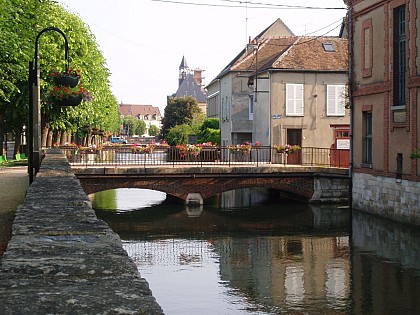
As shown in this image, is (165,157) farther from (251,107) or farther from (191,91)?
(191,91)

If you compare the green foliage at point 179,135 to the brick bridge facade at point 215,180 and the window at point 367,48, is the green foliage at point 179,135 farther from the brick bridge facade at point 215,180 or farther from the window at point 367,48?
the window at point 367,48

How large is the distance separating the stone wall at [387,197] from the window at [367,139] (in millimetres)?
687

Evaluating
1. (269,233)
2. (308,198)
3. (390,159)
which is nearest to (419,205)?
(390,159)

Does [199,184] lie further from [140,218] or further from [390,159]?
[390,159]

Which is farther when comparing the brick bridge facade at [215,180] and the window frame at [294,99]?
the window frame at [294,99]

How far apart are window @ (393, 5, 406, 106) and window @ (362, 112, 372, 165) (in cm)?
278

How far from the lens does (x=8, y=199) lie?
14531mm

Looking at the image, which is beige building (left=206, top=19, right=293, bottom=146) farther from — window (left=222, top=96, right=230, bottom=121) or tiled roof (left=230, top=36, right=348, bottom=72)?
tiled roof (left=230, top=36, right=348, bottom=72)

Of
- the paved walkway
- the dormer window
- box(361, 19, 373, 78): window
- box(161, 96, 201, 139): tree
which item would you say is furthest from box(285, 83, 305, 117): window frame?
box(161, 96, 201, 139): tree

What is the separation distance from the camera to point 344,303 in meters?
12.6

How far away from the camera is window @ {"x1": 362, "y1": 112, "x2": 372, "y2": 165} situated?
25.6 m

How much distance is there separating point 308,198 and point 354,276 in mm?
15865

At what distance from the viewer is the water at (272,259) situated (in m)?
12.7

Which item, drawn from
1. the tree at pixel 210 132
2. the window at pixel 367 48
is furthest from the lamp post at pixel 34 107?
the tree at pixel 210 132
